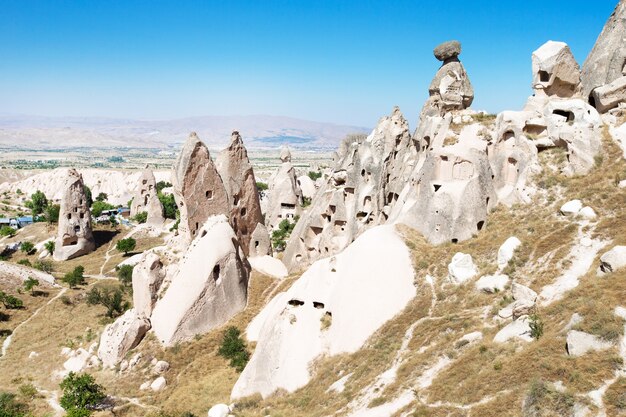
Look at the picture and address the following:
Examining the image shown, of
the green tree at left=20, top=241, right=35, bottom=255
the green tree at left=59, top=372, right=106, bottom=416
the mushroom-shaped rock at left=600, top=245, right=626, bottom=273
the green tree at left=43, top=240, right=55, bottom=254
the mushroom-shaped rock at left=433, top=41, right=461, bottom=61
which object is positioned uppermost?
the mushroom-shaped rock at left=433, top=41, right=461, bottom=61

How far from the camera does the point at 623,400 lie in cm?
1003

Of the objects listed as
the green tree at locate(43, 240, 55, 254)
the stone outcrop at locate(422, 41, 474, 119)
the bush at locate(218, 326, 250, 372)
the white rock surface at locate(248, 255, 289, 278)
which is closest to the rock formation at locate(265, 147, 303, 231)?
the white rock surface at locate(248, 255, 289, 278)

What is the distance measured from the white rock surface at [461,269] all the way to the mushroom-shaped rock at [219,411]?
1159 cm

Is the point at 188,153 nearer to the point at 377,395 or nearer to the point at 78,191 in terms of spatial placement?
the point at 377,395

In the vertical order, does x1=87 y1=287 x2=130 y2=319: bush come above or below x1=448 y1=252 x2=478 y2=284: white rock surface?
below

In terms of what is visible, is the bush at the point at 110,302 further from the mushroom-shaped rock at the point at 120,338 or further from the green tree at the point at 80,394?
the green tree at the point at 80,394

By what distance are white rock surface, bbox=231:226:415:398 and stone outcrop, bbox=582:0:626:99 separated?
18398 mm

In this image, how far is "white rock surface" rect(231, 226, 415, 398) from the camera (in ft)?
63.6

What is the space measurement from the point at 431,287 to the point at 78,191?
47.9 metres

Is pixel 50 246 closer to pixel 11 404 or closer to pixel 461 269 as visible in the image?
pixel 11 404

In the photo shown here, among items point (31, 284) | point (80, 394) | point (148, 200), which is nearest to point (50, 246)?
point (148, 200)

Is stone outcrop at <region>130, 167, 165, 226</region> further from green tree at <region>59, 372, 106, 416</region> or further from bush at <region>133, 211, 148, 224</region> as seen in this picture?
green tree at <region>59, 372, 106, 416</region>

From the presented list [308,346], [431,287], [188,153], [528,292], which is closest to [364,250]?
[431,287]

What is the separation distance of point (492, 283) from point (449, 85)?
58.7 ft
